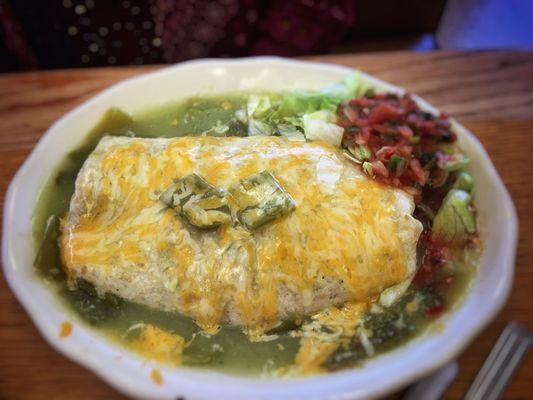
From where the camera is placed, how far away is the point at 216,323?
5.09 feet

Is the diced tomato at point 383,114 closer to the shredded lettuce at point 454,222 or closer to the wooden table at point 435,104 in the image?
the shredded lettuce at point 454,222

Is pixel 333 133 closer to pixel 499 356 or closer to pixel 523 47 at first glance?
pixel 499 356

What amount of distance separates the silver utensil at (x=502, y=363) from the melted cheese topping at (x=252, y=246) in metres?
0.38

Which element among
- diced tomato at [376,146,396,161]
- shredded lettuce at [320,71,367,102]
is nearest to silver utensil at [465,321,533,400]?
diced tomato at [376,146,396,161]

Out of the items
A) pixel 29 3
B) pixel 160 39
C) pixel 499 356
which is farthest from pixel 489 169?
pixel 29 3

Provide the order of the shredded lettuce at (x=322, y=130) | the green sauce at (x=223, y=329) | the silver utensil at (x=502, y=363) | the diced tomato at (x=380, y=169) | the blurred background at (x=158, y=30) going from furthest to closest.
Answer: the blurred background at (x=158, y=30)
the shredded lettuce at (x=322, y=130)
the diced tomato at (x=380, y=169)
the green sauce at (x=223, y=329)
the silver utensil at (x=502, y=363)

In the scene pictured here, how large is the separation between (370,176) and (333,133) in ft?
0.88

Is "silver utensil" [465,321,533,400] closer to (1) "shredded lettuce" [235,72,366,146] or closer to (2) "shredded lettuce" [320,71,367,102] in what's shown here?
(1) "shredded lettuce" [235,72,366,146]

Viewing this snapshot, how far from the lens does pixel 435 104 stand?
2.35 metres

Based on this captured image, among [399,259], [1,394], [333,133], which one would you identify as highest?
[333,133]

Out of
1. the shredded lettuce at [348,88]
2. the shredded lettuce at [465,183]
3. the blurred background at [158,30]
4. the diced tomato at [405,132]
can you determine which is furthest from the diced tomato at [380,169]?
the blurred background at [158,30]

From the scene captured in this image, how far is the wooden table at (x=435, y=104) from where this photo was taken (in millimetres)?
1485

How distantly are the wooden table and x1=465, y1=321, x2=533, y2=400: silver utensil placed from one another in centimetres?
19

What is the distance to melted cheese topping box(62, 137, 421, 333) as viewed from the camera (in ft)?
4.94
